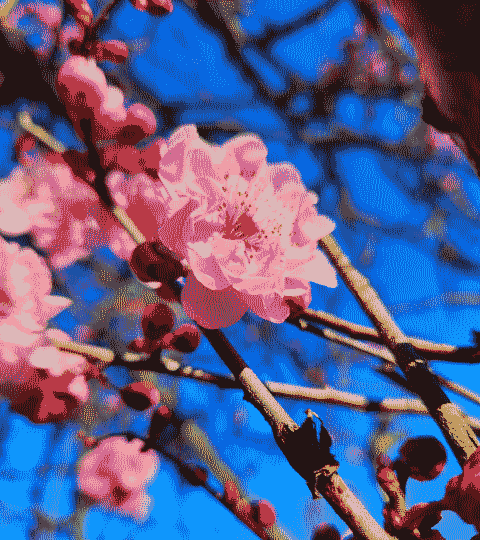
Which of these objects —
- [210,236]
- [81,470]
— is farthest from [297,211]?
[81,470]

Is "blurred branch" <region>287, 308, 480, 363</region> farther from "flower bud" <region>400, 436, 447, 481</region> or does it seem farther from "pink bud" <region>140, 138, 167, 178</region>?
"pink bud" <region>140, 138, 167, 178</region>

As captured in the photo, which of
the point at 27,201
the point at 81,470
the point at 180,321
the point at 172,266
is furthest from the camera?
the point at 81,470

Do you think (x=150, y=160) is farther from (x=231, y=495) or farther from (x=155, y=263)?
(x=231, y=495)

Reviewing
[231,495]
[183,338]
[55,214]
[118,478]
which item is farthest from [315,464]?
[118,478]

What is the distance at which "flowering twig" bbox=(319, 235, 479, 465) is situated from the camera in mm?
292

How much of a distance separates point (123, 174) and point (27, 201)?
0.35 m

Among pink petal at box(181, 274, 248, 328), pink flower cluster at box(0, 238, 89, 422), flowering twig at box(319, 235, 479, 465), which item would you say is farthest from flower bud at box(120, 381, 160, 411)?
flowering twig at box(319, 235, 479, 465)

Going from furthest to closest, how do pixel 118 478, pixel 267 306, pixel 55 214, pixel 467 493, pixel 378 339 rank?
pixel 118 478 < pixel 55 214 < pixel 378 339 < pixel 267 306 < pixel 467 493

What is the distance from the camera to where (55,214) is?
0.70m

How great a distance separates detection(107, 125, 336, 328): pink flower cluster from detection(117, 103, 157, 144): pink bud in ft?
0.18

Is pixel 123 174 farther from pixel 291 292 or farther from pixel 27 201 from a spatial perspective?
pixel 27 201

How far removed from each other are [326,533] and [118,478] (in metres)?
0.57

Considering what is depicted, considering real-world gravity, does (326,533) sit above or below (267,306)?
below

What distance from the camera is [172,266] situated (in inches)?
12.9
